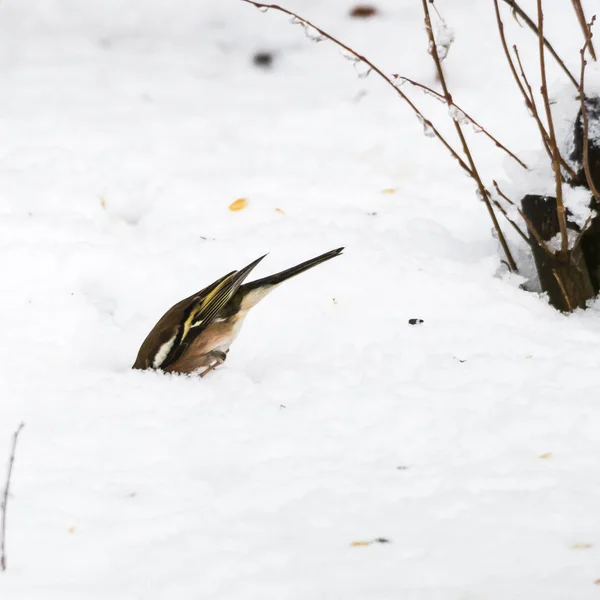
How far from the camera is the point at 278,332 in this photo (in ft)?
13.9

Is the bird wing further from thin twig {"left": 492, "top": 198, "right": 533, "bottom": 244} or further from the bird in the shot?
thin twig {"left": 492, "top": 198, "right": 533, "bottom": 244}

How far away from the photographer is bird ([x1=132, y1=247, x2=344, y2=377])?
3852 millimetres

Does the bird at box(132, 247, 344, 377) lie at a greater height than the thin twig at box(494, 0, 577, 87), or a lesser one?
lesser

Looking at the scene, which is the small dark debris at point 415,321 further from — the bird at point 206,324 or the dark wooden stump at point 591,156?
the dark wooden stump at point 591,156

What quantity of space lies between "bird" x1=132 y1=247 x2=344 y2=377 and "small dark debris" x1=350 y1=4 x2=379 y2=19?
11.0ft

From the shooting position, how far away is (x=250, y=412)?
A: 347 cm

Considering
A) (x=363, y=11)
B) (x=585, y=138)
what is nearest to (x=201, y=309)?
(x=585, y=138)

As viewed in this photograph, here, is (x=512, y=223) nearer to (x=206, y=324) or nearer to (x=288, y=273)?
(x=288, y=273)

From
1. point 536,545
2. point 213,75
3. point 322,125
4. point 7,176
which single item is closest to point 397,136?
point 322,125

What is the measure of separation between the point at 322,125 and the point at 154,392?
2.75 meters

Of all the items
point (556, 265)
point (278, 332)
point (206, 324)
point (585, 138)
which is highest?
point (585, 138)

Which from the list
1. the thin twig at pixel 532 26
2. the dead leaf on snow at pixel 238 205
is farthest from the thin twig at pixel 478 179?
the dead leaf on snow at pixel 238 205

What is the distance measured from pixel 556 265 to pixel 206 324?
1.50 m

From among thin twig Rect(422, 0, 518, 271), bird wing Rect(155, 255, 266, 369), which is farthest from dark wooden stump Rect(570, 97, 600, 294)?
bird wing Rect(155, 255, 266, 369)
